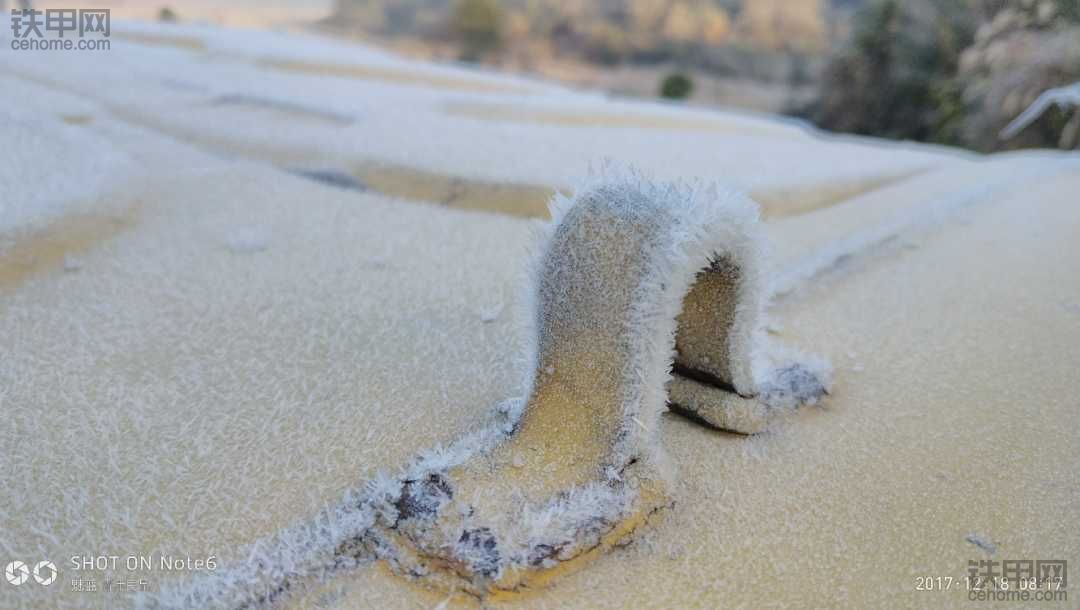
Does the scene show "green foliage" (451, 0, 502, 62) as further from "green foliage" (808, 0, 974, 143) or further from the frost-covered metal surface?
the frost-covered metal surface

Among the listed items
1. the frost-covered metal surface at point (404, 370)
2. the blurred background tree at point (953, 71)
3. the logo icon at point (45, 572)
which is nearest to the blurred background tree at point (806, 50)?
the blurred background tree at point (953, 71)

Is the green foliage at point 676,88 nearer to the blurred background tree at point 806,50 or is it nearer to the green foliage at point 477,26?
the blurred background tree at point 806,50

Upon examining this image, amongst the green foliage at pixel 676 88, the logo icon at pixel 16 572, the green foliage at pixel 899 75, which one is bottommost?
the logo icon at pixel 16 572

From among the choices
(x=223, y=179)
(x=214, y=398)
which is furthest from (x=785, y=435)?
(x=223, y=179)

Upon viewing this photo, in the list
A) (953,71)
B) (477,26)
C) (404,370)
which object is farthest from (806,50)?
(404,370)

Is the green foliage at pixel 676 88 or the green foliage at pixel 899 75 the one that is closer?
the green foliage at pixel 899 75

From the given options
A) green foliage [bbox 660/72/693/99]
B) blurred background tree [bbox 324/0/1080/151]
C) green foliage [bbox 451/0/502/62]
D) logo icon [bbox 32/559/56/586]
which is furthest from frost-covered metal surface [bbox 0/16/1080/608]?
green foliage [bbox 451/0/502/62]
